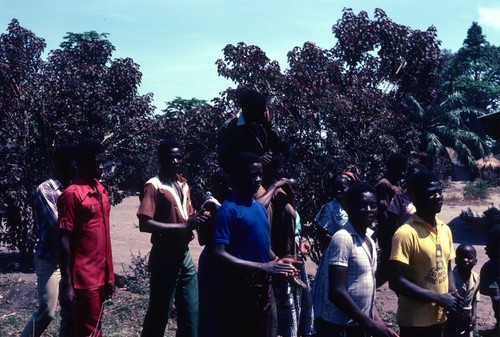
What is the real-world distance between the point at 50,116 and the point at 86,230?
6.22 meters

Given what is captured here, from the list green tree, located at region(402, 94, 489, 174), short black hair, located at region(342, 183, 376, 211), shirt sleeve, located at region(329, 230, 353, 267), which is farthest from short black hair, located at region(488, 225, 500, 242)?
green tree, located at region(402, 94, 489, 174)

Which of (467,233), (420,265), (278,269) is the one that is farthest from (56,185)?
(467,233)

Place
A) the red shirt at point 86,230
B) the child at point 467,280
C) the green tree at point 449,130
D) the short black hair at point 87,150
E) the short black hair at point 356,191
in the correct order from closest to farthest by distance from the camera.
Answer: the short black hair at point 356,191 < the red shirt at point 86,230 < the short black hair at point 87,150 < the child at point 467,280 < the green tree at point 449,130

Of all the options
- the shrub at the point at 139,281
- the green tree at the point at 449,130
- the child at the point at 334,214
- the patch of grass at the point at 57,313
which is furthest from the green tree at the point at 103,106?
the green tree at the point at 449,130

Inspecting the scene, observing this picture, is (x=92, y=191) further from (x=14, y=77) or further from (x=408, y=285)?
(x=14, y=77)

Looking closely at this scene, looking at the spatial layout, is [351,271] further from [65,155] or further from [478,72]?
[478,72]

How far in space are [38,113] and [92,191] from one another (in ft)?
20.7

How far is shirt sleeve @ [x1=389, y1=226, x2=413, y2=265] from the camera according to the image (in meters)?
3.33

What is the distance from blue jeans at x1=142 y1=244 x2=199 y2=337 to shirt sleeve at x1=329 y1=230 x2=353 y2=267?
67.6 inches

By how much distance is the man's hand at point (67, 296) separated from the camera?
142 inches

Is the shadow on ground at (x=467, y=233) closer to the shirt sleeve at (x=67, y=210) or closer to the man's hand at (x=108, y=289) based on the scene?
the man's hand at (x=108, y=289)

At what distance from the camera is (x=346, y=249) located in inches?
122

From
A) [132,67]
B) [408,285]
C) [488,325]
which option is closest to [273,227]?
[408,285]

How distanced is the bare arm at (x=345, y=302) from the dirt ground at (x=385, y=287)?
13.1 feet
